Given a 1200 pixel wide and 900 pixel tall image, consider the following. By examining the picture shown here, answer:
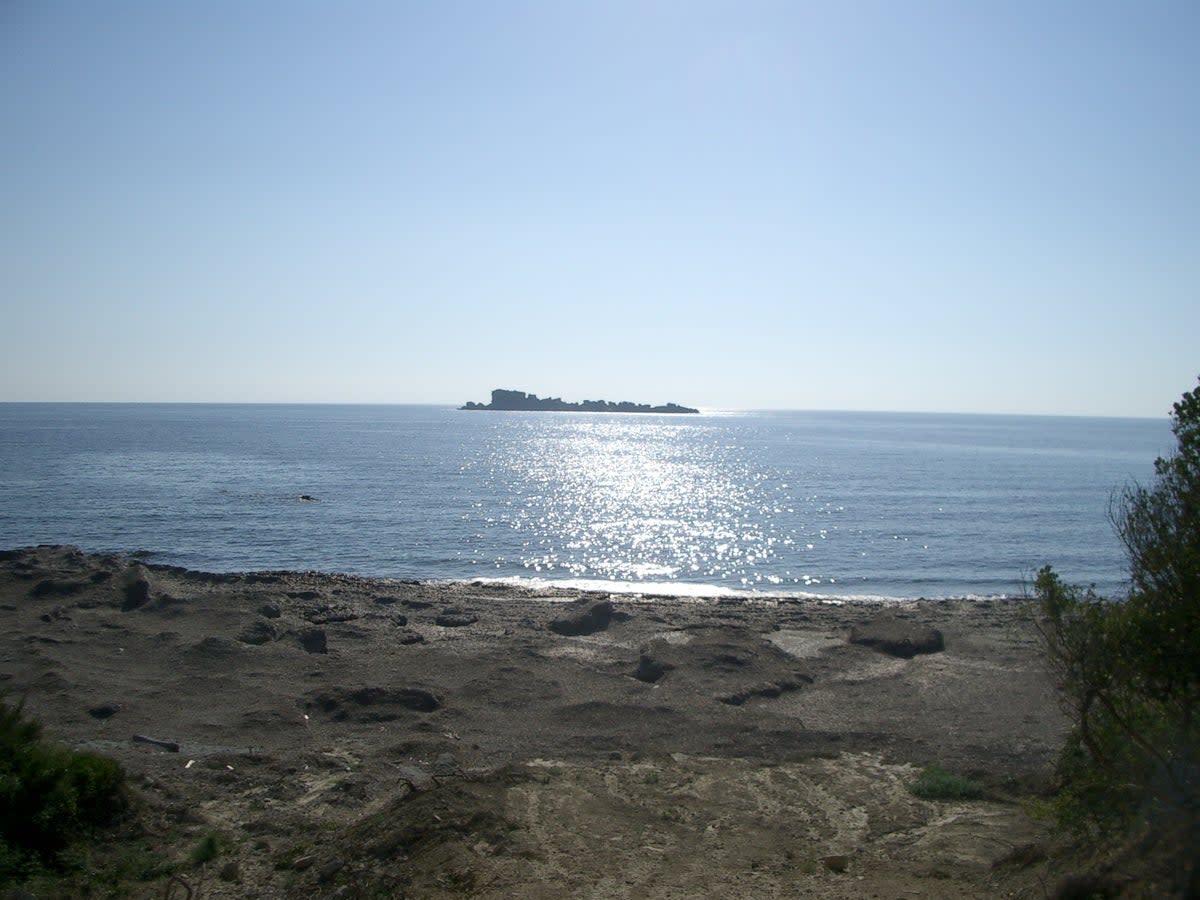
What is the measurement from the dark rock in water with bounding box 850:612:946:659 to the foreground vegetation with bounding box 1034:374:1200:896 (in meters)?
16.4

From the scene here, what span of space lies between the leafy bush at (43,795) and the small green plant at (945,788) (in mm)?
12799

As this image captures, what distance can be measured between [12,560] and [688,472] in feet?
281

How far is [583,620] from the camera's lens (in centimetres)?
2883

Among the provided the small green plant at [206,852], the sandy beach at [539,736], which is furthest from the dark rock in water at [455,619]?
the small green plant at [206,852]

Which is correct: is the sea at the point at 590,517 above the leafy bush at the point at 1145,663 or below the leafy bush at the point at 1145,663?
below

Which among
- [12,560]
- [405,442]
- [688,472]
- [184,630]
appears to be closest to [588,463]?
[688,472]

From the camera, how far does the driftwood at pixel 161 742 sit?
16.6m

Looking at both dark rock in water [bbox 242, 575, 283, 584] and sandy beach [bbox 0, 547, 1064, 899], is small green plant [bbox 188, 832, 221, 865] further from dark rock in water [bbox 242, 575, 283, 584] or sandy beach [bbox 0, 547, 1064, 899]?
dark rock in water [bbox 242, 575, 283, 584]

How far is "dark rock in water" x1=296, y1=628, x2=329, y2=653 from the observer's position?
24969 millimetres

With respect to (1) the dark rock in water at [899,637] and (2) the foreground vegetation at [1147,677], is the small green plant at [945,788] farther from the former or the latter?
(1) the dark rock in water at [899,637]

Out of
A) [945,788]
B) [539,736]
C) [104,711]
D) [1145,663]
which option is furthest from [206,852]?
[1145,663]

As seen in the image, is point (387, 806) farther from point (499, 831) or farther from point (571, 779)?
point (571, 779)

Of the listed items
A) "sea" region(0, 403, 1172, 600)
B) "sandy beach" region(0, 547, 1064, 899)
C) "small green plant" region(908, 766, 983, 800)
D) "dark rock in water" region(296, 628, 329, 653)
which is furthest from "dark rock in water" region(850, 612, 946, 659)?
"dark rock in water" region(296, 628, 329, 653)

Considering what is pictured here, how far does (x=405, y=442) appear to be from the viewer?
495 feet
